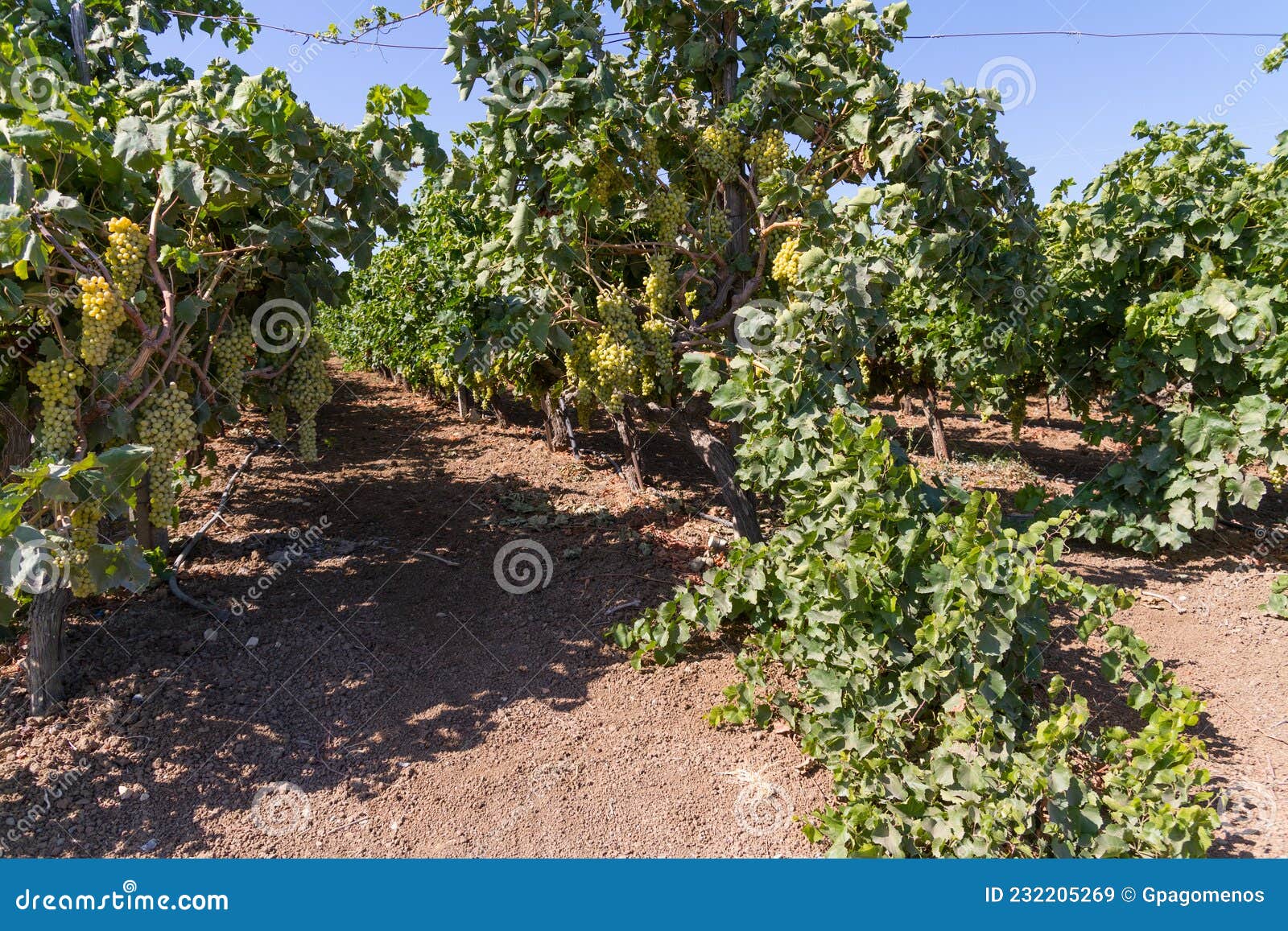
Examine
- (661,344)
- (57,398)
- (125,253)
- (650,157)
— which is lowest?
(57,398)

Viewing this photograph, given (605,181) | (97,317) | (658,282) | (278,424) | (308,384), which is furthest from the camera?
(658,282)

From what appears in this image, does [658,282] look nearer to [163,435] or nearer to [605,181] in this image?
[605,181]

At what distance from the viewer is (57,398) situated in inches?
105

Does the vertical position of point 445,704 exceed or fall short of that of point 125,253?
it falls short

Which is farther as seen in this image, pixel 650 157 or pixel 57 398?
pixel 650 157

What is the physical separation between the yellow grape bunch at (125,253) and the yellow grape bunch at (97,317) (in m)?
0.07

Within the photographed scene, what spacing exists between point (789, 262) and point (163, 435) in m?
2.64

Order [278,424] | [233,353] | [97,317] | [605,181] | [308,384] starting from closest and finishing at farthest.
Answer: [97,317], [233,353], [308,384], [278,424], [605,181]

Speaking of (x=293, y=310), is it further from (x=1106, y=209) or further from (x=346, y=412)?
(x=346, y=412)

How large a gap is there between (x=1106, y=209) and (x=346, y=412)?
8.30 meters

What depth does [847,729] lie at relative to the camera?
2732 millimetres

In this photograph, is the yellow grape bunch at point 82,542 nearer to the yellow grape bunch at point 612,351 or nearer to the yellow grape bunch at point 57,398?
the yellow grape bunch at point 57,398

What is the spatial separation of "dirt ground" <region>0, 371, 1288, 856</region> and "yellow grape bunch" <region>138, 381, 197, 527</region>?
1.01 metres

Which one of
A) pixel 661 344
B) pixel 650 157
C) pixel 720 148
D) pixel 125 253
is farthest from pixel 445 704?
pixel 720 148
